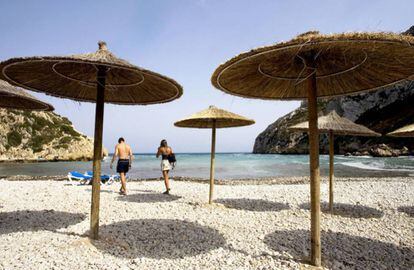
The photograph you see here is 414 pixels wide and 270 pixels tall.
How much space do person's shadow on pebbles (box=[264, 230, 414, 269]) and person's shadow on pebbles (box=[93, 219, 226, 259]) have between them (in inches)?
45.1

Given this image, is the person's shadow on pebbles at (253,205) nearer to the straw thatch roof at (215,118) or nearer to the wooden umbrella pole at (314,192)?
the straw thatch roof at (215,118)

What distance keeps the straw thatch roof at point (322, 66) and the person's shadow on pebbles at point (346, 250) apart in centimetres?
256

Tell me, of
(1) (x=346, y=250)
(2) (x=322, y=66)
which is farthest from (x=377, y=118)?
(2) (x=322, y=66)

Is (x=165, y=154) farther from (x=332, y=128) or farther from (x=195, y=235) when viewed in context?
(x=332, y=128)

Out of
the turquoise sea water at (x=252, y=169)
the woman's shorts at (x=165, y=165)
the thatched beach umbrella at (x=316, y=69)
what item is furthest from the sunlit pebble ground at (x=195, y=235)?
the turquoise sea water at (x=252, y=169)

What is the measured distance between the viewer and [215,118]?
7.94 m

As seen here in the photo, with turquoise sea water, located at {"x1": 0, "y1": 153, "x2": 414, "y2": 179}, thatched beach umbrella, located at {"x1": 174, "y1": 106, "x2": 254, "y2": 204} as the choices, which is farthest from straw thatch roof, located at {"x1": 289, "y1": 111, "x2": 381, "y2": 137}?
turquoise sea water, located at {"x1": 0, "y1": 153, "x2": 414, "y2": 179}

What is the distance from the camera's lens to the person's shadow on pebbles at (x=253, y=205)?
7.91 m

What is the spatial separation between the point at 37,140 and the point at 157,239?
65.1m

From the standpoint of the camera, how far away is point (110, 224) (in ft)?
18.4

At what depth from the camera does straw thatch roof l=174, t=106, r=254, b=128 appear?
7.78 m

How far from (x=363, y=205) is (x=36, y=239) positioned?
8.73 meters

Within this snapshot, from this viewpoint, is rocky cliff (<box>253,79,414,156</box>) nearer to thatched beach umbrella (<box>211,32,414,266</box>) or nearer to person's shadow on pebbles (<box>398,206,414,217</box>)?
person's shadow on pebbles (<box>398,206,414,217</box>)

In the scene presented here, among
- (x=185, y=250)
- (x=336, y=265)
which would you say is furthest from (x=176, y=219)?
(x=336, y=265)
